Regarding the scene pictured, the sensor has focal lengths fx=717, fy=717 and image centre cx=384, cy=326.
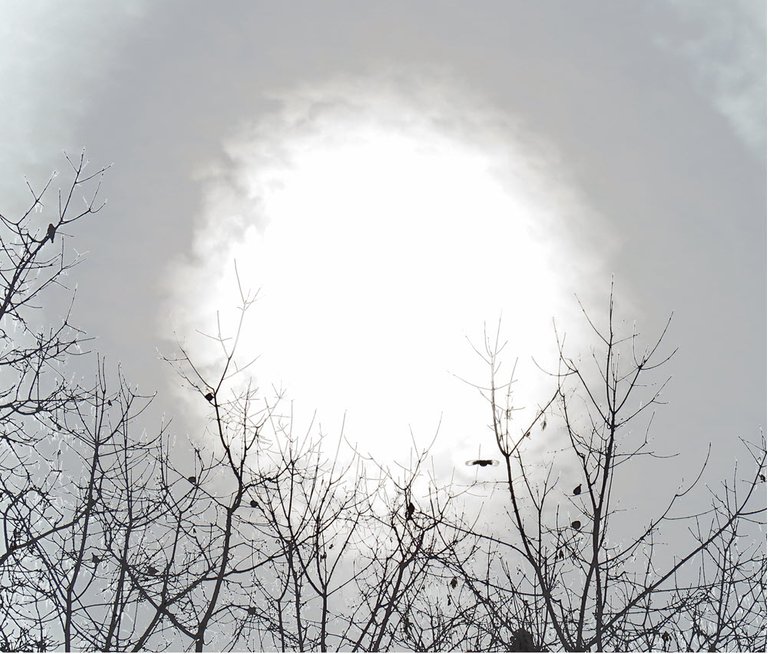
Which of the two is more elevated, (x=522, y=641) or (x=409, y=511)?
(x=409, y=511)

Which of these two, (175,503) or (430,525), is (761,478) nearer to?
(430,525)

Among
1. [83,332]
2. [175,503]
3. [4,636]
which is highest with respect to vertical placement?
[83,332]

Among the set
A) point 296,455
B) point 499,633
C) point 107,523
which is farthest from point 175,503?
point 499,633

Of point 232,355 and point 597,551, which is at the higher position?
point 232,355

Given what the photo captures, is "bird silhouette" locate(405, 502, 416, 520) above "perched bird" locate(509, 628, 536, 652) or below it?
above

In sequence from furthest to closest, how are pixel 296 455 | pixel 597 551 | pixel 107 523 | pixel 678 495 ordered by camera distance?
pixel 296 455 < pixel 107 523 < pixel 678 495 < pixel 597 551

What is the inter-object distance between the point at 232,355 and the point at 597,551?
2.68 meters

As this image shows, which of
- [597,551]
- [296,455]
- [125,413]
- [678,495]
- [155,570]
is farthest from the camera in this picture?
[125,413]

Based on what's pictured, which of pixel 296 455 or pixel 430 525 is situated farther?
pixel 296 455

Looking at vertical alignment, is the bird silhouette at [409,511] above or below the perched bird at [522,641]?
above

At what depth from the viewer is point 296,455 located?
562 centimetres

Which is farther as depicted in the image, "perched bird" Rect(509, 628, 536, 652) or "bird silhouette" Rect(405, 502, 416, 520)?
"bird silhouette" Rect(405, 502, 416, 520)

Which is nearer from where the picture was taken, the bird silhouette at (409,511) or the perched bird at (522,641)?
the perched bird at (522,641)

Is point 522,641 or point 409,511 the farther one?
point 409,511
